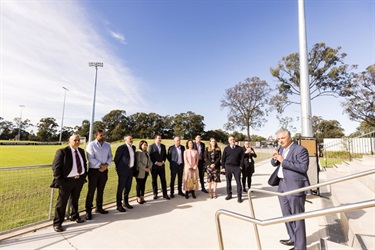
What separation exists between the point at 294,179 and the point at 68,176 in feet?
12.7

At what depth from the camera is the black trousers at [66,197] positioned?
11.7ft

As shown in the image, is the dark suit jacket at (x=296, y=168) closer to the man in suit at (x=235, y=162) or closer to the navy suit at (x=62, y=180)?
the man in suit at (x=235, y=162)

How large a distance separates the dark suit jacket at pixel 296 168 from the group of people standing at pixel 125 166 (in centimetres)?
261

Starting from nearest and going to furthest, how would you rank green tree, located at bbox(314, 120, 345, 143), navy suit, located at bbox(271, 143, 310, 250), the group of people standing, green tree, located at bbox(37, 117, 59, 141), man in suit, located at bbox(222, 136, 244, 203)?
navy suit, located at bbox(271, 143, 310, 250) < the group of people standing < man in suit, located at bbox(222, 136, 244, 203) < green tree, located at bbox(314, 120, 345, 143) < green tree, located at bbox(37, 117, 59, 141)

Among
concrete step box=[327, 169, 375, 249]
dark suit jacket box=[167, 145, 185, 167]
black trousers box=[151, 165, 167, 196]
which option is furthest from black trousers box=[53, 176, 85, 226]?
concrete step box=[327, 169, 375, 249]

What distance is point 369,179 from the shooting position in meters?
5.37

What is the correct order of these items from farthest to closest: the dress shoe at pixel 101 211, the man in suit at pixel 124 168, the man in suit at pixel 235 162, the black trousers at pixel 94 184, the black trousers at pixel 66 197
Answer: the man in suit at pixel 235 162 < the man in suit at pixel 124 168 < the dress shoe at pixel 101 211 < the black trousers at pixel 94 184 < the black trousers at pixel 66 197

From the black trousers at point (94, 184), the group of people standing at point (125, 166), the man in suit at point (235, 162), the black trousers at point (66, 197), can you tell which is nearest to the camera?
the black trousers at point (66, 197)

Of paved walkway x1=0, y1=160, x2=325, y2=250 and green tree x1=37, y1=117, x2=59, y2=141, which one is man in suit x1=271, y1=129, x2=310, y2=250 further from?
green tree x1=37, y1=117, x2=59, y2=141

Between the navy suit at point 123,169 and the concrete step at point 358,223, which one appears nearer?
the concrete step at point 358,223

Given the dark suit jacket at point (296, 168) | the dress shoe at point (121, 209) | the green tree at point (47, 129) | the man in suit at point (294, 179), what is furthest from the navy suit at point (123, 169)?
the green tree at point (47, 129)

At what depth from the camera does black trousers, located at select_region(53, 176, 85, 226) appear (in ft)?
11.7

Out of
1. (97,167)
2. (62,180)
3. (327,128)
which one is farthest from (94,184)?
(327,128)

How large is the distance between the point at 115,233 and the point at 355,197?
532 cm
